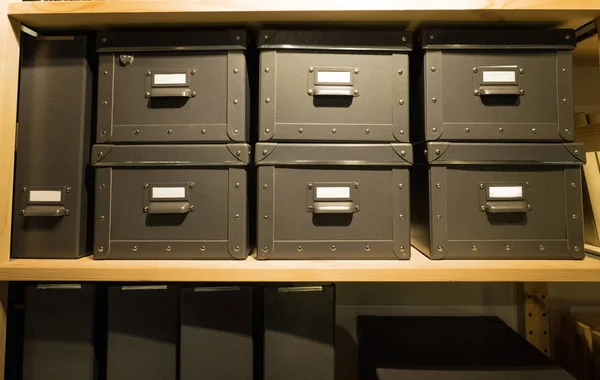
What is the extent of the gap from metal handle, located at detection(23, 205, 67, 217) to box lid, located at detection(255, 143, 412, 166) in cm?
39

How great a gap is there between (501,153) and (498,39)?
226mm

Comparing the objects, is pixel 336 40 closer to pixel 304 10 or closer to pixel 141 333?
pixel 304 10

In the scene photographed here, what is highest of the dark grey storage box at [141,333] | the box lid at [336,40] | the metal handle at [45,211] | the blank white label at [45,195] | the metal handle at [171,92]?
the box lid at [336,40]

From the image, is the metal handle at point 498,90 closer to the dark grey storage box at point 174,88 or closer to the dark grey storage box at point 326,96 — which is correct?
the dark grey storage box at point 326,96

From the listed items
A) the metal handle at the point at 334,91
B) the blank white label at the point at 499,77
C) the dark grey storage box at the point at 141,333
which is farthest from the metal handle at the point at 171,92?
the blank white label at the point at 499,77

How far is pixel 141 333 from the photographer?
61 cm

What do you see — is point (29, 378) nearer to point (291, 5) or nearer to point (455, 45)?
point (291, 5)

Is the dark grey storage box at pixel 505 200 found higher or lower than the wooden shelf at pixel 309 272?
higher

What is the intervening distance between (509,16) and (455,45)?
0.10m

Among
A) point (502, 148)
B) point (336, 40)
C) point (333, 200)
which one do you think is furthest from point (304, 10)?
point (502, 148)

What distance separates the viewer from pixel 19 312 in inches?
26.8

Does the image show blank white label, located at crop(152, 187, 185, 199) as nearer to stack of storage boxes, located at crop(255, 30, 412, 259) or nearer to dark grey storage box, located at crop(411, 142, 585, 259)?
stack of storage boxes, located at crop(255, 30, 412, 259)

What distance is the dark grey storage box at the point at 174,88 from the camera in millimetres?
639

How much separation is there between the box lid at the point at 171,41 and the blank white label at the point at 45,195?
0.29 metres
